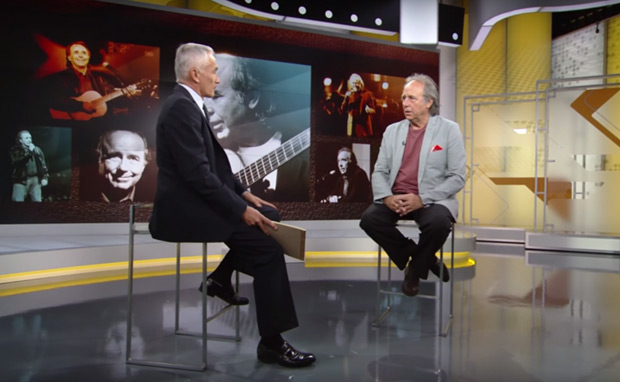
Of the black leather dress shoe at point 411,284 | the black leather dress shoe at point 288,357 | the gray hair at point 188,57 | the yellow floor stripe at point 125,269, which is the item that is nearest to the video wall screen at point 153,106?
the yellow floor stripe at point 125,269

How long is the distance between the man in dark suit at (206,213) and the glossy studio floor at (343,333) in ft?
0.66

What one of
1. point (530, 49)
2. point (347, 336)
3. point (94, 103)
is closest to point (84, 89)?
point (94, 103)

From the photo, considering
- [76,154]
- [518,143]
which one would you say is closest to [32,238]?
[76,154]

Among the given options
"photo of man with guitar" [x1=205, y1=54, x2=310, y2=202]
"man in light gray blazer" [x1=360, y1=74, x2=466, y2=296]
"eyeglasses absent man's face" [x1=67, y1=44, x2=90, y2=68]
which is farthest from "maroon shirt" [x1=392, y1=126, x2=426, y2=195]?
"eyeglasses absent man's face" [x1=67, y1=44, x2=90, y2=68]

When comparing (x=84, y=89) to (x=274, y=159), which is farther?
(x=274, y=159)

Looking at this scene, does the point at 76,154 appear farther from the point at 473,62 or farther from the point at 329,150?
the point at 473,62

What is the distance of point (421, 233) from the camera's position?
272 centimetres

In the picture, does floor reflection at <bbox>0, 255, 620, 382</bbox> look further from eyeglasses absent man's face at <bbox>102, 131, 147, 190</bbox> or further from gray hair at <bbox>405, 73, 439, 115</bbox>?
eyeglasses absent man's face at <bbox>102, 131, 147, 190</bbox>

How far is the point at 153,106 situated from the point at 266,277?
3.60m

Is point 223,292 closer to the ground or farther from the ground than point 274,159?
closer to the ground

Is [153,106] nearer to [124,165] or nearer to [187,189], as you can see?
[124,165]

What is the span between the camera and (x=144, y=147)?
5.23 m

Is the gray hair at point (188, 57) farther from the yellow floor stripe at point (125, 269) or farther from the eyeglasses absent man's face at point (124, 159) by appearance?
the eyeglasses absent man's face at point (124, 159)

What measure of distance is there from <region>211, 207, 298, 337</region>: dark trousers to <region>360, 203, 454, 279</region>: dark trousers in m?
0.81
